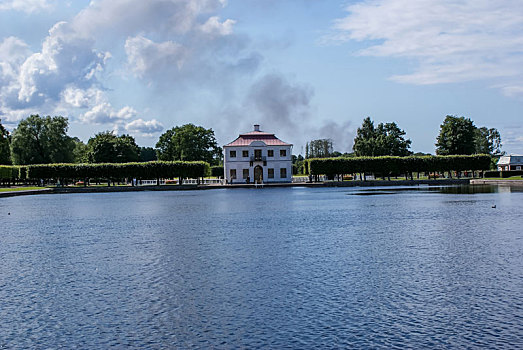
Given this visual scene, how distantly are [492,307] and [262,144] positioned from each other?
Answer: 65.7 m

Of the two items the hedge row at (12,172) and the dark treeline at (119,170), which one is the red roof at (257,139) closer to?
the dark treeline at (119,170)

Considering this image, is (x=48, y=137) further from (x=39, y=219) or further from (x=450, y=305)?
(x=450, y=305)

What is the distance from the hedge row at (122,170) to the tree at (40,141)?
47.7 ft

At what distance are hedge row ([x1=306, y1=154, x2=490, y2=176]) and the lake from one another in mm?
48775

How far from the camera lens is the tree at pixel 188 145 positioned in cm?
9125

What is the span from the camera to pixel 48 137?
86.4 m

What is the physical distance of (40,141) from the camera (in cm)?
8612

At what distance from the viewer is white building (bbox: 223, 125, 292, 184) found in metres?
75.5

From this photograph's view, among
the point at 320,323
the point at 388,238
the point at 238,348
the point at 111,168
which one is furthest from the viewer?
the point at 111,168

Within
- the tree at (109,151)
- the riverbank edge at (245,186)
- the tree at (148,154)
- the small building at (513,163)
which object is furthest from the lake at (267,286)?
the tree at (148,154)

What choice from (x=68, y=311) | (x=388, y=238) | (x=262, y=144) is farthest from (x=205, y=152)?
(x=68, y=311)

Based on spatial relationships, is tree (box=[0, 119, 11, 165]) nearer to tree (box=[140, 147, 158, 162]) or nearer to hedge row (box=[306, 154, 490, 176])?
hedge row (box=[306, 154, 490, 176])

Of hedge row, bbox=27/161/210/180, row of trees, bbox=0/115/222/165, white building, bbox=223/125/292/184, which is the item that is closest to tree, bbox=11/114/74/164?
row of trees, bbox=0/115/222/165

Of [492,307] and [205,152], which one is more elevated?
[205,152]
